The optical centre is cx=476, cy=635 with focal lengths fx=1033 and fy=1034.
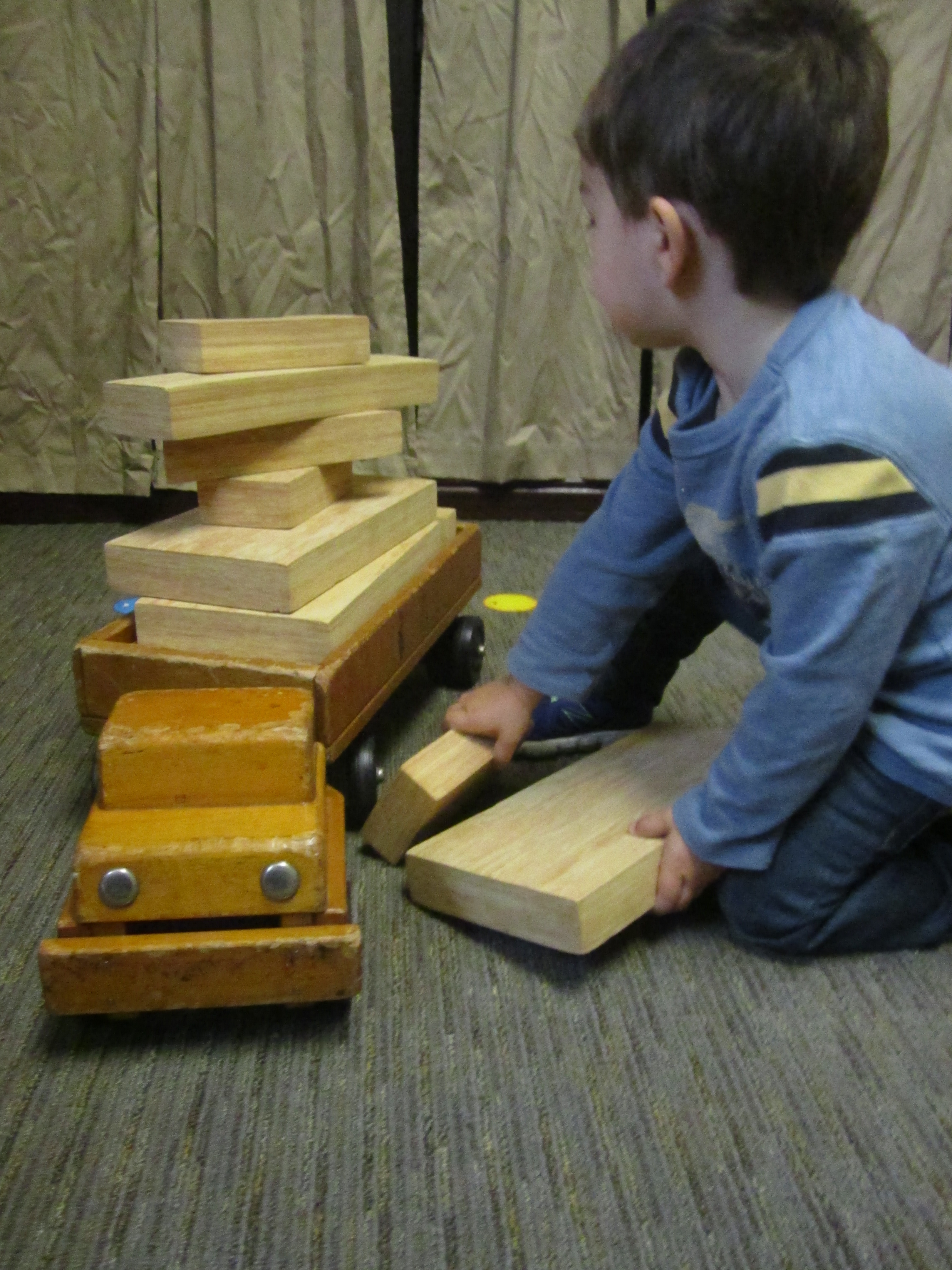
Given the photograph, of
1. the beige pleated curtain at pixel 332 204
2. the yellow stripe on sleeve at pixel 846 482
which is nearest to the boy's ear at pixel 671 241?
the yellow stripe on sleeve at pixel 846 482

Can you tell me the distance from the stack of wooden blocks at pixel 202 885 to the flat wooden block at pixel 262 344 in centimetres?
35

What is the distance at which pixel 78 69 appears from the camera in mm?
1543

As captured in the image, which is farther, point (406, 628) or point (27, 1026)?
point (406, 628)

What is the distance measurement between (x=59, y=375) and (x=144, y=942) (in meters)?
1.30

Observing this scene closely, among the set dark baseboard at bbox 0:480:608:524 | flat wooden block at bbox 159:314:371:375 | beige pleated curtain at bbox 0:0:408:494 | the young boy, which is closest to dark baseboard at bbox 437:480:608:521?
dark baseboard at bbox 0:480:608:524

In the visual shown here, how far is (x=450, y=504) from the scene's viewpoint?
1828 mm

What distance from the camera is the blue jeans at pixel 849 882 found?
28.8 inches

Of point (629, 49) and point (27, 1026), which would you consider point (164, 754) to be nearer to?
point (27, 1026)

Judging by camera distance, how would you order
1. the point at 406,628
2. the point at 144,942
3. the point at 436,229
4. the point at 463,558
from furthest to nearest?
the point at 436,229 < the point at 463,558 < the point at 406,628 < the point at 144,942

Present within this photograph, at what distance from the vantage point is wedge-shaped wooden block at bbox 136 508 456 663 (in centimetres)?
82

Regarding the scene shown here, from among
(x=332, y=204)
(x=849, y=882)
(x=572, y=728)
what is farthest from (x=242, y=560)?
(x=332, y=204)

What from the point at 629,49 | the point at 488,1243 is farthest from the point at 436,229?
the point at 488,1243

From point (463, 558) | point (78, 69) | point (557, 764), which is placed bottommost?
point (557, 764)

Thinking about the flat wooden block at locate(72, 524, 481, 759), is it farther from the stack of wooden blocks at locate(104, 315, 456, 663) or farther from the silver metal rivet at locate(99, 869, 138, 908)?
the silver metal rivet at locate(99, 869, 138, 908)
